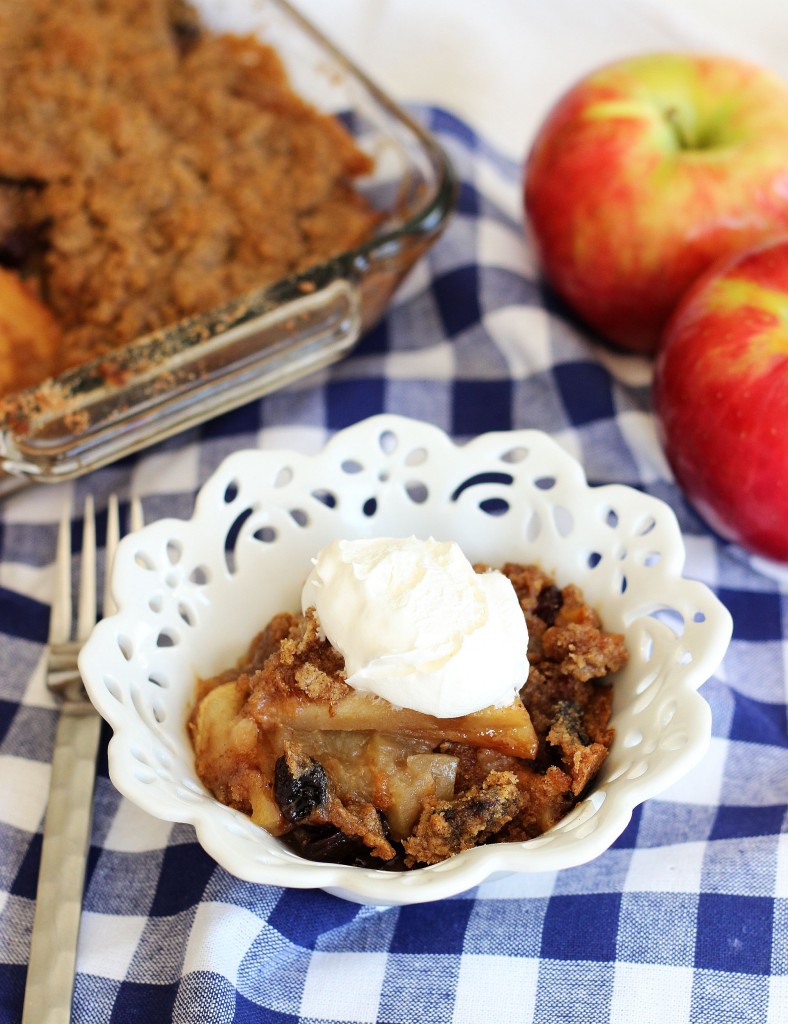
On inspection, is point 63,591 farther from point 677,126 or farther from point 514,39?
point 514,39

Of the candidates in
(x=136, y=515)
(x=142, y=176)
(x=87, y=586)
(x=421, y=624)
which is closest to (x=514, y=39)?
(x=142, y=176)

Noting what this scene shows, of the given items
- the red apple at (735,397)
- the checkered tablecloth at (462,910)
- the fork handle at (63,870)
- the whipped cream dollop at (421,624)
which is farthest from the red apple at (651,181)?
the fork handle at (63,870)

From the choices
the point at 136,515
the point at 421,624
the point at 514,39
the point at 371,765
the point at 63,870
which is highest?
the point at 514,39

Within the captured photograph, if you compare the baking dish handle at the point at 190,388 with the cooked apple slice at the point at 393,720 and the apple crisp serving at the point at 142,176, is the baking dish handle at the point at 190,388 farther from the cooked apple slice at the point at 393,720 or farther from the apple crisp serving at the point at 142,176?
the cooked apple slice at the point at 393,720

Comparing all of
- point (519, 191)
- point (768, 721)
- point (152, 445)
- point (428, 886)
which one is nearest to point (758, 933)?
point (768, 721)

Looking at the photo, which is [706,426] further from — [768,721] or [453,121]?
[453,121]

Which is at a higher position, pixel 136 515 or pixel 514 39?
pixel 514 39
